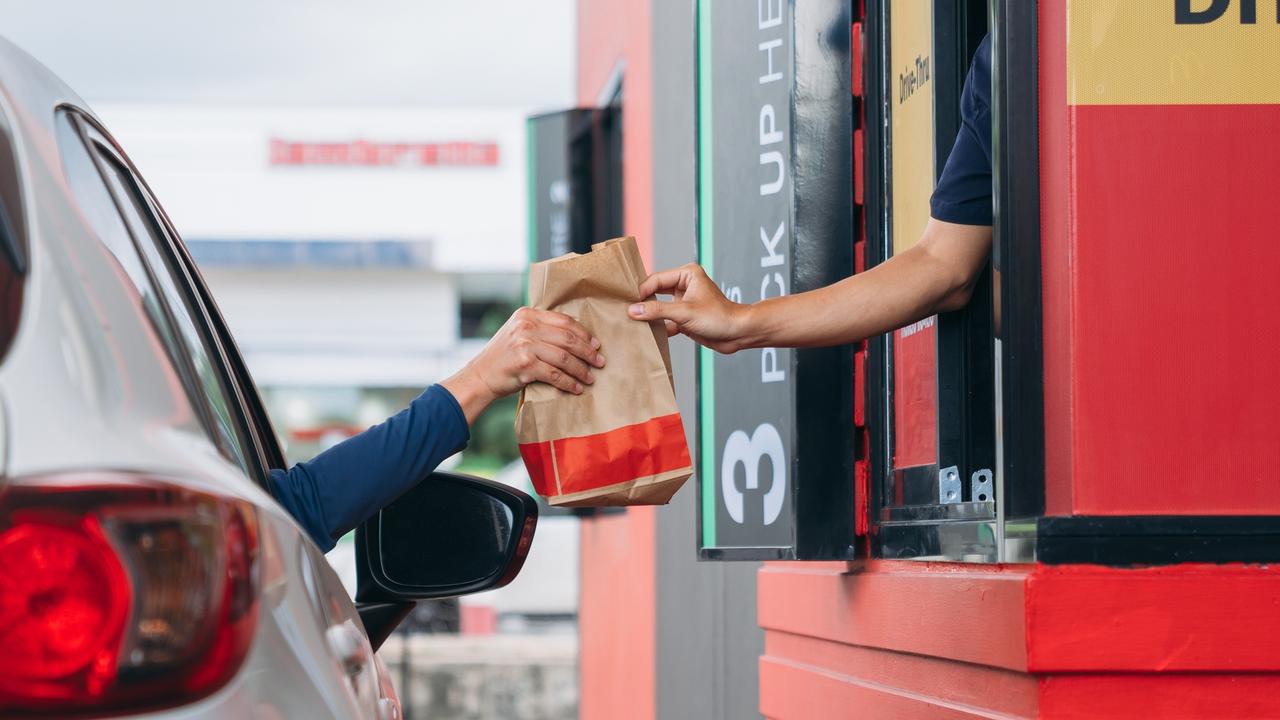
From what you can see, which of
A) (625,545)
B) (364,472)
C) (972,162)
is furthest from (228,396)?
(625,545)

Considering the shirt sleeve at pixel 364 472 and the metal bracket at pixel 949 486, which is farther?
the metal bracket at pixel 949 486

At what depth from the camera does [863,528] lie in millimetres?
3668

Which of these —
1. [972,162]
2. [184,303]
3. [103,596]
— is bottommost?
[103,596]

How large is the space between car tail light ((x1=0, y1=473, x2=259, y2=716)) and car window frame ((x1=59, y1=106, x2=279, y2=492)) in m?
0.39

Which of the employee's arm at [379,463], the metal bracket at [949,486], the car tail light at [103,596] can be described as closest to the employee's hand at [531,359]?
the employee's arm at [379,463]

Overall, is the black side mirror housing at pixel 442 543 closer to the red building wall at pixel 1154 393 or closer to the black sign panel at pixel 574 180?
the red building wall at pixel 1154 393

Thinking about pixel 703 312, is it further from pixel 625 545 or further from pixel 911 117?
pixel 625 545

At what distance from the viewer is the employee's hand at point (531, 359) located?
2510 millimetres

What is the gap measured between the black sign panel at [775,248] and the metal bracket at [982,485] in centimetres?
59

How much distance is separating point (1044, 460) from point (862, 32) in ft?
5.39

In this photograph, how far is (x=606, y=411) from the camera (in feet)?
8.73

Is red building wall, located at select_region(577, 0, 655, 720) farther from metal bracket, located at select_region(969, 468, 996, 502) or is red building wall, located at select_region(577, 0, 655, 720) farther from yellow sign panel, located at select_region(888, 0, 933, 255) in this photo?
metal bracket, located at select_region(969, 468, 996, 502)

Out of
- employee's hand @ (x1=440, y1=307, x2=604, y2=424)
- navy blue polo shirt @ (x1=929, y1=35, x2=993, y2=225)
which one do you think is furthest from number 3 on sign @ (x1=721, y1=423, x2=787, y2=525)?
employee's hand @ (x1=440, y1=307, x2=604, y2=424)

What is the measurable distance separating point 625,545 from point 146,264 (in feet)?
21.5
